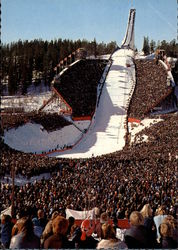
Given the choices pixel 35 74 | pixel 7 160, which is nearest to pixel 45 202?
pixel 7 160

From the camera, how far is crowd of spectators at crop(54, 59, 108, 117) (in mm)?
54781

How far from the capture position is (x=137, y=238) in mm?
6012

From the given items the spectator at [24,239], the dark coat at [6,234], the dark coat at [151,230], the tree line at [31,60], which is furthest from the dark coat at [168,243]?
the tree line at [31,60]

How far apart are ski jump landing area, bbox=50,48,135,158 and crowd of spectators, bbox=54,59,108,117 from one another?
5.58 feet

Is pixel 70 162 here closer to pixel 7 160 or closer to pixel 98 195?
pixel 7 160

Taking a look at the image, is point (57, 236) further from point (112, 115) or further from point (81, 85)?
point (81, 85)

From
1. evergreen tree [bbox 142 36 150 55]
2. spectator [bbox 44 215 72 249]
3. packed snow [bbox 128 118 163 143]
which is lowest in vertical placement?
packed snow [bbox 128 118 163 143]

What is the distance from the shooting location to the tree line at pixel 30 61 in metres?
63.8

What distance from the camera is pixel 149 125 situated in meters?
44.6

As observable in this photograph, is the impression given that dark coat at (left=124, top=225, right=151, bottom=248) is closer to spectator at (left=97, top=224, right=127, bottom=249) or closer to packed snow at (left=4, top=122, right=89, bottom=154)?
spectator at (left=97, top=224, right=127, bottom=249)

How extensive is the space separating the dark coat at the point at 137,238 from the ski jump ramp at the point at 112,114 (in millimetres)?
30603

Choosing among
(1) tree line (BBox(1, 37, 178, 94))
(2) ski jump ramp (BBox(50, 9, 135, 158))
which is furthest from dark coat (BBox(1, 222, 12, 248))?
(1) tree line (BBox(1, 37, 178, 94))

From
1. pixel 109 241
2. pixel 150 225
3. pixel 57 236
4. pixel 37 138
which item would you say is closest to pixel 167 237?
pixel 150 225

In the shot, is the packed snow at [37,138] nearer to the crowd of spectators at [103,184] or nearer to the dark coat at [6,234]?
the crowd of spectators at [103,184]
